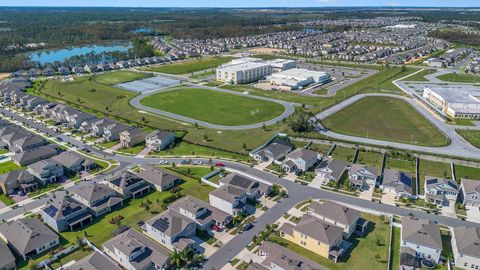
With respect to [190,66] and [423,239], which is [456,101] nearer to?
[423,239]

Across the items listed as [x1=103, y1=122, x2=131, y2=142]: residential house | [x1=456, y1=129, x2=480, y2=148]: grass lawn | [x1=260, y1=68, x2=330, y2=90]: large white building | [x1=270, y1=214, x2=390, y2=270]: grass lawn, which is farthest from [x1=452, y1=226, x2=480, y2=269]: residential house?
[x1=260, y1=68, x2=330, y2=90]: large white building

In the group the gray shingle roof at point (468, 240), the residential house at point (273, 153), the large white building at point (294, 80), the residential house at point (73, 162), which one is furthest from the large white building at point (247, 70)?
the gray shingle roof at point (468, 240)

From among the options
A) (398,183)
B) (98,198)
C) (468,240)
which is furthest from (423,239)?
(98,198)

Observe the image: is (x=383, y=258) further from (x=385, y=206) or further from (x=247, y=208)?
(x=247, y=208)

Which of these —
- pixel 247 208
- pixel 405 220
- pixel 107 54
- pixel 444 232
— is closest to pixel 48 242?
pixel 247 208

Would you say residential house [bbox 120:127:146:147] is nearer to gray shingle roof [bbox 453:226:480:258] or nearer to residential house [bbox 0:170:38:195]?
residential house [bbox 0:170:38:195]

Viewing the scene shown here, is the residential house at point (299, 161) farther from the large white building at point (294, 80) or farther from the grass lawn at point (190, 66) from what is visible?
the grass lawn at point (190, 66)
